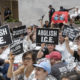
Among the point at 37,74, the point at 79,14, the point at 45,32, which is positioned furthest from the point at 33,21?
the point at 37,74

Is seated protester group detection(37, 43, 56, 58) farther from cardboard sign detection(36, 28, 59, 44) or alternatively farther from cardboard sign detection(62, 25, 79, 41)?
cardboard sign detection(62, 25, 79, 41)

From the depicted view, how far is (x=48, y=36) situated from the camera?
7684mm

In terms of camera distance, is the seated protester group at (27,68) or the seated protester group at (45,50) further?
the seated protester group at (45,50)

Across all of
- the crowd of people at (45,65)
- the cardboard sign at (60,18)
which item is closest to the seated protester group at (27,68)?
the crowd of people at (45,65)

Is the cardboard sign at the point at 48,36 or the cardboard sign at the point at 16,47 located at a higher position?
the cardboard sign at the point at 48,36

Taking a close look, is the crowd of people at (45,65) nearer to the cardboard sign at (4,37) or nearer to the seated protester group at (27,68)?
the seated protester group at (27,68)

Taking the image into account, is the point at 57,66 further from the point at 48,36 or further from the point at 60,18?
the point at 60,18

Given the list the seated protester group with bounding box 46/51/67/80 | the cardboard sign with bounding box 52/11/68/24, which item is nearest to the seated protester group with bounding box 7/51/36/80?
the seated protester group with bounding box 46/51/67/80

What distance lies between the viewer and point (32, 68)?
5.46 meters

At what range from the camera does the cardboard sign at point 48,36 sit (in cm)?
760

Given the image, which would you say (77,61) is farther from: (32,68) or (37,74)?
(37,74)

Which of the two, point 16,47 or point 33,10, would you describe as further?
point 33,10

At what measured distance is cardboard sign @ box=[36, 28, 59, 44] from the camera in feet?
24.9

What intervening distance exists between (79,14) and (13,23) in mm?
4598
